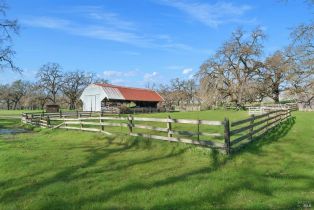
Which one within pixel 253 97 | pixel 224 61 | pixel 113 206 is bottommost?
pixel 113 206

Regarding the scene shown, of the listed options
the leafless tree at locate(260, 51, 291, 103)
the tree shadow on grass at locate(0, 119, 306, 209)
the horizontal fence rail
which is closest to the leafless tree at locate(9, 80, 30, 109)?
the leafless tree at locate(260, 51, 291, 103)

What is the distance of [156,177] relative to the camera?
8656 mm

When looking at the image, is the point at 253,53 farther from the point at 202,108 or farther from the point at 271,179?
the point at 271,179

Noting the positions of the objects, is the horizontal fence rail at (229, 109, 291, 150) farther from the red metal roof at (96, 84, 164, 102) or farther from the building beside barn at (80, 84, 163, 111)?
the red metal roof at (96, 84, 164, 102)

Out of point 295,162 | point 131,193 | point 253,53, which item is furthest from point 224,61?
point 131,193

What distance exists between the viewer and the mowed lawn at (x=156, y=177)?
684 cm

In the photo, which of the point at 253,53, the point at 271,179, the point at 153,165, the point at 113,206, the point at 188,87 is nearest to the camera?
the point at 113,206

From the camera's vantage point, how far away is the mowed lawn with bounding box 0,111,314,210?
684cm

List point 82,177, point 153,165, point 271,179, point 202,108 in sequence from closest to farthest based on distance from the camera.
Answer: point 271,179, point 82,177, point 153,165, point 202,108

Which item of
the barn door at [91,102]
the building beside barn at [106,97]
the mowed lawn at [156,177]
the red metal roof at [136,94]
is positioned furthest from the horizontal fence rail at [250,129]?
the barn door at [91,102]

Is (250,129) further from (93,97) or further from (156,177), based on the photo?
(93,97)

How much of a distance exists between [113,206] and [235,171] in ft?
13.2

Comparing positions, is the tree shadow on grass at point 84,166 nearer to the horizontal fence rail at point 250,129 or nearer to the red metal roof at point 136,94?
the horizontal fence rail at point 250,129

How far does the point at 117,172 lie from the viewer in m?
9.35
